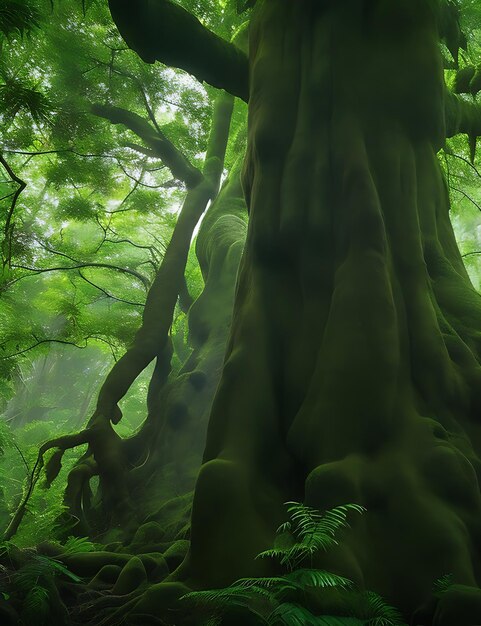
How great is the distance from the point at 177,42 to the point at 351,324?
274cm

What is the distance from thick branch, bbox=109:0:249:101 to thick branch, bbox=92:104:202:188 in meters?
3.86

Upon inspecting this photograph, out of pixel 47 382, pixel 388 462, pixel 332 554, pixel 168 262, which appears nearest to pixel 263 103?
pixel 388 462

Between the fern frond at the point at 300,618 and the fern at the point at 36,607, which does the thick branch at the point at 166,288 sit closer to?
the fern at the point at 36,607

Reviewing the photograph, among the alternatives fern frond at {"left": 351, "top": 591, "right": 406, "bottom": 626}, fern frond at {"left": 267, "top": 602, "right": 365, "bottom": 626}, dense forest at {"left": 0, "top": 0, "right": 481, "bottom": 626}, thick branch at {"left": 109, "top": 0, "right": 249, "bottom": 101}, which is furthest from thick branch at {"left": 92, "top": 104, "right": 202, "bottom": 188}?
fern frond at {"left": 267, "top": 602, "right": 365, "bottom": 626}

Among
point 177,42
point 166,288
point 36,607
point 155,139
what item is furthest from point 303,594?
point 155,139

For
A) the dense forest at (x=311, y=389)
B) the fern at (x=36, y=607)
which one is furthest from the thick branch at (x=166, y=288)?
the fern at (x=36, y=607)

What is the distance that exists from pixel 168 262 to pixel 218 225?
1.19m

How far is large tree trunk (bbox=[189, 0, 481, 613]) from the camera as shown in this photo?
230 centimetres

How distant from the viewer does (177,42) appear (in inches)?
149

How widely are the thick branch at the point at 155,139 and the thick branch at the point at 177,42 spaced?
12.7 ft

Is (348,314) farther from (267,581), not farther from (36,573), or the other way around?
(36,573)

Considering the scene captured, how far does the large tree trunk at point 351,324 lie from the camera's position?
2.30 metres

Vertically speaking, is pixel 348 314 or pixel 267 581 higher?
pixel 348 314

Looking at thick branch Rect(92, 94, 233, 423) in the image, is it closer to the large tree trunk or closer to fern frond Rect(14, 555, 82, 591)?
the large tree trunk
